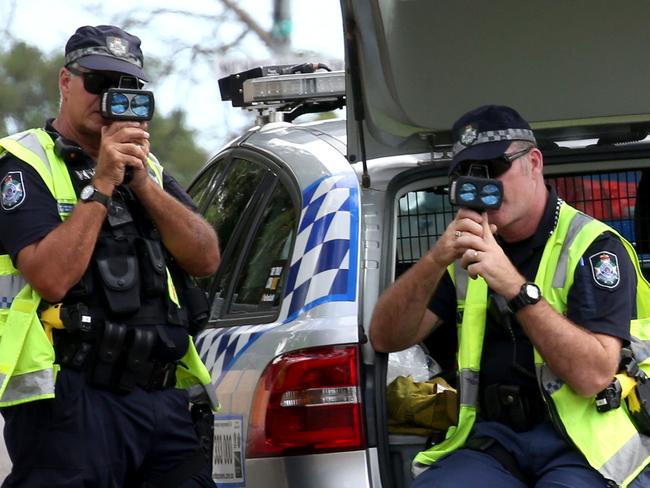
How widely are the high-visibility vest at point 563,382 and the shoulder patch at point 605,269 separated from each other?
0.05m

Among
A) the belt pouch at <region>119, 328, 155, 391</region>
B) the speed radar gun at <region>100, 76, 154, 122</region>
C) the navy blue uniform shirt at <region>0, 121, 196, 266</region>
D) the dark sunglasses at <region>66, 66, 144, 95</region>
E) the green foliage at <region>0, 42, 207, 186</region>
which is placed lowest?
the belt pouch at <region>119, 328, 155, 391</region>

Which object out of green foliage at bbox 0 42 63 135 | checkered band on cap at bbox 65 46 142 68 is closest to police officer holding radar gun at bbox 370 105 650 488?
checkered band on cap at bbox 65 46 142 68

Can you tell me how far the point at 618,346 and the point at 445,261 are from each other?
54cm

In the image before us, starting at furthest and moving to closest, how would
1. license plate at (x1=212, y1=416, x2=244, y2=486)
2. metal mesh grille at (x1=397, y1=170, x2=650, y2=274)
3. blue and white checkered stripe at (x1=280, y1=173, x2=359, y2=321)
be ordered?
metal mesh grille at (x1=397, y1=170, x2=650, y2=274), license plate at (x1=212, y1=416, x2=244, y2=486), blue and white checkered stripe at (x1=280, y1=173, x2=359, y2=321)

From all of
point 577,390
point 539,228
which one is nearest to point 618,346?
→ point 577,390

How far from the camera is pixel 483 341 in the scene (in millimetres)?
4273

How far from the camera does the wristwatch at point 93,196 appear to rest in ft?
12.9

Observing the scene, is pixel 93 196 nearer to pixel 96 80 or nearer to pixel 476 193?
pixel 96 80

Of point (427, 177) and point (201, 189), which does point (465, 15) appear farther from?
point (201, 189)

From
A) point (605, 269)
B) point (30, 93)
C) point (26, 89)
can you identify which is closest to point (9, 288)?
point (605, 269)

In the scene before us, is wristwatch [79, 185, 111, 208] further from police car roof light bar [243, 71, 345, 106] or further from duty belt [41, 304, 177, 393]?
police car roof light bar [243, 71, 345, 106]

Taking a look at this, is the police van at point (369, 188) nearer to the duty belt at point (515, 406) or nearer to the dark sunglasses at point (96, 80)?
the duty belt at point (515, 406)

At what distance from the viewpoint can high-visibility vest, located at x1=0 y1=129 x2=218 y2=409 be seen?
12.6 ft

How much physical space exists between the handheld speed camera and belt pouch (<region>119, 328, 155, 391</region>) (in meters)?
0.92
